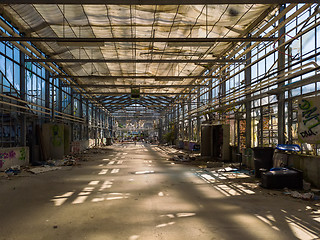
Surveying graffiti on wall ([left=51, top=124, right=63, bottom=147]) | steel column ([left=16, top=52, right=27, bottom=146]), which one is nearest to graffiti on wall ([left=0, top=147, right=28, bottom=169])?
steel column ([left=16, top=52, right=27, bottom=146])

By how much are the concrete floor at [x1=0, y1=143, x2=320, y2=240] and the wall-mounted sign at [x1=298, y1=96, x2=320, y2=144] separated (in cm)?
237

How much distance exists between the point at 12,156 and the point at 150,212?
9.90 m

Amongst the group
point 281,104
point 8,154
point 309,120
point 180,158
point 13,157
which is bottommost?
point 180,158

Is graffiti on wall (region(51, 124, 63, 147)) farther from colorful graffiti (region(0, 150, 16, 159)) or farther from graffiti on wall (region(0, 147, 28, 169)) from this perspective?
colorful graffiti (region(0, 150, 16, 159))

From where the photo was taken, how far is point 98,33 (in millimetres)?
11719

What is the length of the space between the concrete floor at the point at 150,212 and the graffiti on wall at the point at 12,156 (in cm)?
341

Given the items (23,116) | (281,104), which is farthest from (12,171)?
(281,104)

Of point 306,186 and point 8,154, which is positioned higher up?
point 8,154

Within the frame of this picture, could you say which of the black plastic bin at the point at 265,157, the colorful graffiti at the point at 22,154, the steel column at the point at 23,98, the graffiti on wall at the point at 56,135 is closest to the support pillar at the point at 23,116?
the steel column at the point at 23,98

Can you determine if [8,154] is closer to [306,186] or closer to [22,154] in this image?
[22,154]

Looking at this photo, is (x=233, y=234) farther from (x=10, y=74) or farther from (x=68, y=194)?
(x=10, y=74)

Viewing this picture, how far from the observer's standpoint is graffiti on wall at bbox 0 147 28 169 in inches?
465

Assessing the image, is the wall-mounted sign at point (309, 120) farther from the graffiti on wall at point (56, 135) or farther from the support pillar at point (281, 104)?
the graffiti on wall at point (56, 135)

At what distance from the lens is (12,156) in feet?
41.1
